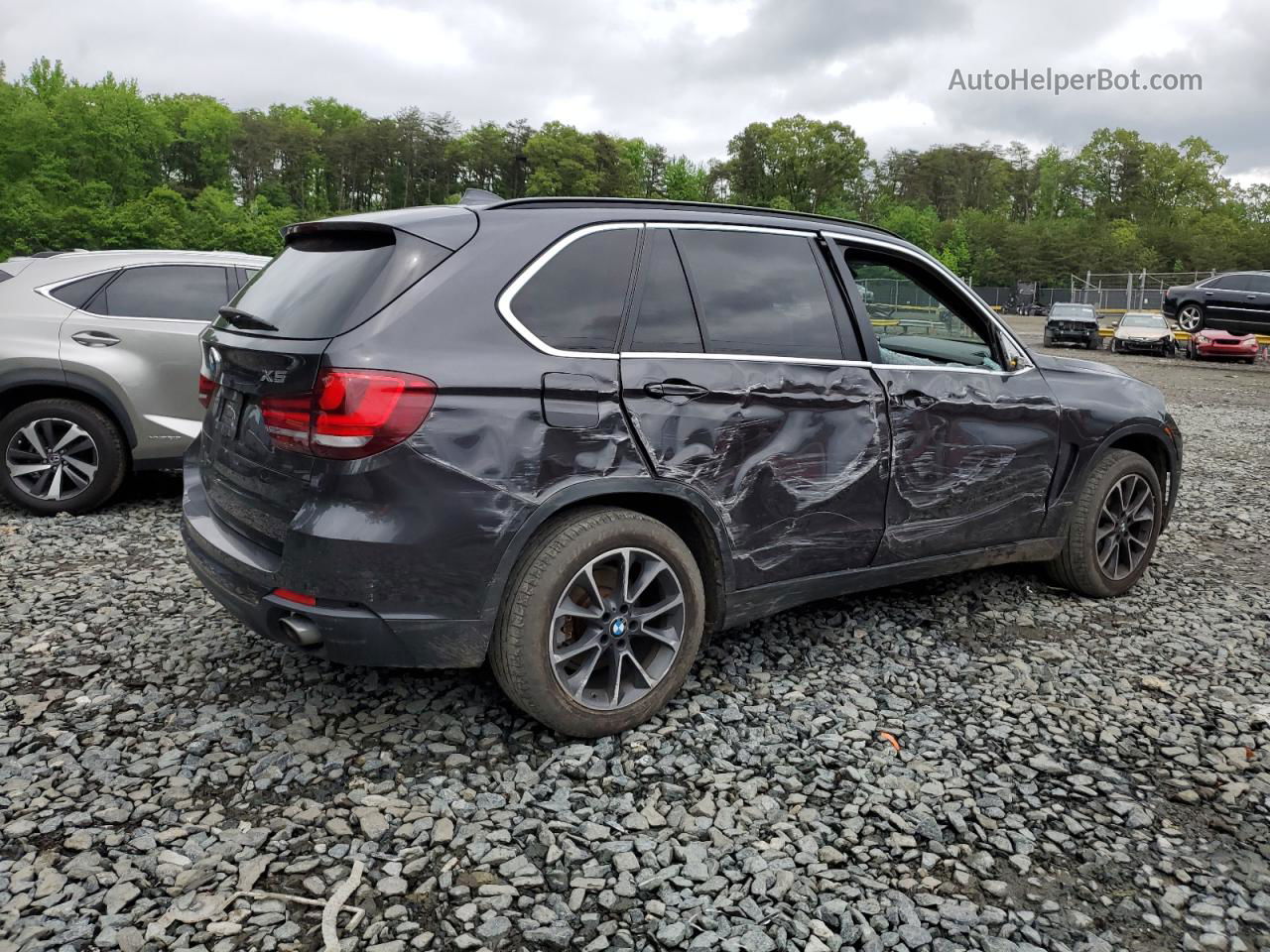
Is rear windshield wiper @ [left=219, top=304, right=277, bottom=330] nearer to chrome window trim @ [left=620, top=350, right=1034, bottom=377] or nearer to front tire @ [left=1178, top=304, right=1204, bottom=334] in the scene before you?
chrome window trim @ [left=620, top=350, right=1034, bottom=377]

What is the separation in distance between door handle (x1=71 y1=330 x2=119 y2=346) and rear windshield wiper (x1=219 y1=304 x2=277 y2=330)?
3.17 meters

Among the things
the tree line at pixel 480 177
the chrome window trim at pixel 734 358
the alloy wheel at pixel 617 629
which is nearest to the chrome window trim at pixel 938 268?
the chrome window trim at pixel 734 358

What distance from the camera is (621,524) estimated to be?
313cm

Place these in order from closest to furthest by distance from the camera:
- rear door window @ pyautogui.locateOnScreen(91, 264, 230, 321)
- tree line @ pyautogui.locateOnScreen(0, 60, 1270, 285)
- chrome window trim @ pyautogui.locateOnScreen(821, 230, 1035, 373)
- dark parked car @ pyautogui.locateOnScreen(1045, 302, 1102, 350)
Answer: chrome window trim @ pyautogui.locateOnScreen(821, 230, 1035, 373) → rear door window @ pyautogui.locateOnScreen(91, 264, 230, 321) → dark parked car @ pyautogui.locateOnScreen(1045, 302, 1102, 350) → tree line @ pyautogui.locateOnScreen(0, 60, 1270, 285)

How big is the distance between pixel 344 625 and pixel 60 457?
4.41 metres

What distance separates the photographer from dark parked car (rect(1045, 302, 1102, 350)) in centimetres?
3198

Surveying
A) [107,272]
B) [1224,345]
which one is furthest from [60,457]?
[1224,345]

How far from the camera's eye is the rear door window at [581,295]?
3.06m

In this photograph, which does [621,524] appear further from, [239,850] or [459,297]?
[239,850]

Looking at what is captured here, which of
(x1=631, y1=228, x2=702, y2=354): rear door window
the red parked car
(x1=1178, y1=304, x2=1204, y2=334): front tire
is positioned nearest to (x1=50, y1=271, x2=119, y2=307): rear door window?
(x1=631, y1=228, x2=702, y2=354): rear door window

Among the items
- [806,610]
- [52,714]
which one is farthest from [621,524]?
[52,714]

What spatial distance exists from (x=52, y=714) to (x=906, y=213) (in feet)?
357

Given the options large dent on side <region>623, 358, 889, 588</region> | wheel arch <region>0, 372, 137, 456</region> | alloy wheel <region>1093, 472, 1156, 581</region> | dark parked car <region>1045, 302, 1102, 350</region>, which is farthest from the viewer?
dark parked car <region>1045, 302, 1102, 350</region>

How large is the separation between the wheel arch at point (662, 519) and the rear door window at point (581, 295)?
0.48 m
